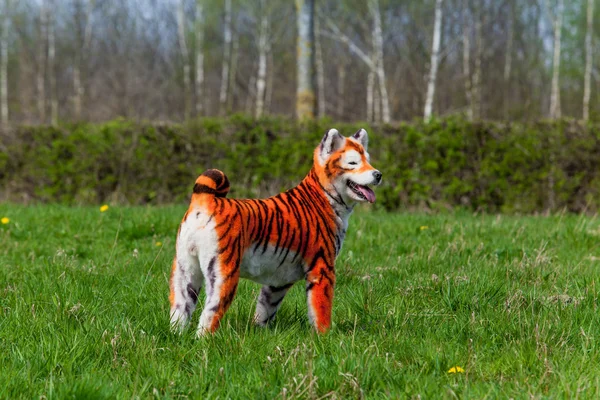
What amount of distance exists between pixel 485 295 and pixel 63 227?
528 cm

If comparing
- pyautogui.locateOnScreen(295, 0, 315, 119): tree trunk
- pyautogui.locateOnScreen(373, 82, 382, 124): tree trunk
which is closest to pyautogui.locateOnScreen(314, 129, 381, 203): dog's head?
pyautogui.locateOnScreen(295, 0, 315, 119): tree trunk

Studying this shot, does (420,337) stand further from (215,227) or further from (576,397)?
(215,227)

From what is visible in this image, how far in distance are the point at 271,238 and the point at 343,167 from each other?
2.07ft

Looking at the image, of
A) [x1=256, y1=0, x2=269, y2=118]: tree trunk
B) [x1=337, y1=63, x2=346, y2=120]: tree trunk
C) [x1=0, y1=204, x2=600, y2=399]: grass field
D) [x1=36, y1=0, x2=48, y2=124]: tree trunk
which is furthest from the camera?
[x1=36, y1=0, x2=48, y2=124]: tree trunk

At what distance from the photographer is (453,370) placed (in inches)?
121

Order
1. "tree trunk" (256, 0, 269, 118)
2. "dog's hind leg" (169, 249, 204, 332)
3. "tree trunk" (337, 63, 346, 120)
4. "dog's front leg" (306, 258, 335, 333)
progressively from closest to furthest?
"dog's hind leg" (169, 249, 204, 332), "dog's front leg" (306, 258, 335, 333), "tree trunk" (256, 0, 269, 118), "tree trunk" (337, 63, 346, 120)

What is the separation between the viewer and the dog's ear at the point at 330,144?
381cm

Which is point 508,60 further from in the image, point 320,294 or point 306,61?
point 320,294

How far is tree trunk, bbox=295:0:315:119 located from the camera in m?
13.5

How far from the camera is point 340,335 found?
357 cm

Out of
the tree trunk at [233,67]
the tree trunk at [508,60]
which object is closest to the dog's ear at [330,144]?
the tree trunk at [233,67]

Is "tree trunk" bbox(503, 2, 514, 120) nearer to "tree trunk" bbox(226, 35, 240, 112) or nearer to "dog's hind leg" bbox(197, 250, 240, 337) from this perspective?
"tree trunk" bbox(226, 35, 240, 112)

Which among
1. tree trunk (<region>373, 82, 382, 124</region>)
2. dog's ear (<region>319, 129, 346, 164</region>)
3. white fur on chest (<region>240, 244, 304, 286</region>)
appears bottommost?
white fur on chest (<region>240, 244, 304, 286</region>)

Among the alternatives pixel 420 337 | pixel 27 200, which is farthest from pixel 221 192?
pixel 27 200
